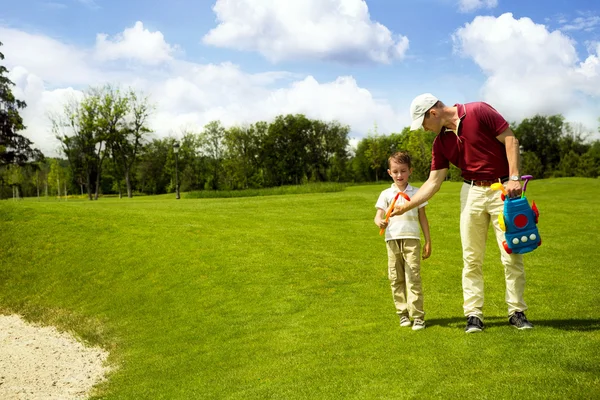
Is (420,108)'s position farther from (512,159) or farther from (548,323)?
(548,323)

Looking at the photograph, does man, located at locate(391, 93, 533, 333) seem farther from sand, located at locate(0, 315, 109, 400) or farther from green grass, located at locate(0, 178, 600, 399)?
sand, located at locate(0, 315, 109, 400)

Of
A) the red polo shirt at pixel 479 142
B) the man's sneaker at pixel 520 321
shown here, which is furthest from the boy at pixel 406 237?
the man's sneaker at pixel 520 321

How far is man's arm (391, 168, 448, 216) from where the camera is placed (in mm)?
6309

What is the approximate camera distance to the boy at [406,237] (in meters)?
6.91

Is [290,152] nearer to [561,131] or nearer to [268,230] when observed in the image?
[561,131]

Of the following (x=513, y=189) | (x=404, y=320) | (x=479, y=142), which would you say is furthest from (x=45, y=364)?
(x=513, y=189)

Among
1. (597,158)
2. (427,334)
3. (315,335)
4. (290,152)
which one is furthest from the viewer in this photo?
(290,152)

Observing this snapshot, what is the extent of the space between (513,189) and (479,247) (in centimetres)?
92

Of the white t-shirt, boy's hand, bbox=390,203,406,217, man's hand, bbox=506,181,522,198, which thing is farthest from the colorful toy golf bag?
the white t-shirt

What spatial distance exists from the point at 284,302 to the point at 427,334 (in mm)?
3851

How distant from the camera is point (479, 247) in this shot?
6.36 m

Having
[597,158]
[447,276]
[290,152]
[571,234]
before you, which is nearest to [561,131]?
[597,158]

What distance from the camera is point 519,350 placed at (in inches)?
221

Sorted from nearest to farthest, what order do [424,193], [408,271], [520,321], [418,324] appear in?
[424,193] < [520,321] < [408,271] < [418,324]
